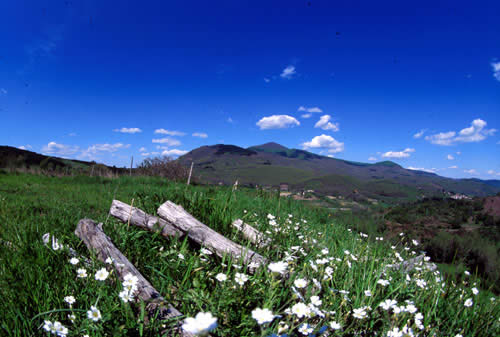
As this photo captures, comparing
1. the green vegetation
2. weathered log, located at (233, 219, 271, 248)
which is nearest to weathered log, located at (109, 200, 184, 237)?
weathered log, located at (233, 219, 271, 248)

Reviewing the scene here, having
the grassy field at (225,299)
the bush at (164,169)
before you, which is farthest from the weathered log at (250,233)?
the bush at (164,169)

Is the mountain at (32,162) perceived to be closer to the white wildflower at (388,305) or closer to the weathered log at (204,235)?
the weathered log at (204,235)

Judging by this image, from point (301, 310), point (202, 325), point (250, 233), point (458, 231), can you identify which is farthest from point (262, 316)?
point (458, 231)

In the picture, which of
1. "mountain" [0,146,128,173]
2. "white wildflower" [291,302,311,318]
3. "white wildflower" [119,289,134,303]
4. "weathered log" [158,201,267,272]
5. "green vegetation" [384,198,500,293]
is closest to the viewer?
"white wildflower" [291,302,311,318]

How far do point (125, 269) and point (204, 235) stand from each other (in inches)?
41.1

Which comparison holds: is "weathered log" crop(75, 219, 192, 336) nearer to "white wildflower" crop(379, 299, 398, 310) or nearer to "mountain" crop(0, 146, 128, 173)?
"white wildflower" crop(379, 299, 398, 310)

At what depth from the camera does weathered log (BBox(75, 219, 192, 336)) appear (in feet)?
5.91

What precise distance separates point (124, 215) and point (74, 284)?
5.41 ft

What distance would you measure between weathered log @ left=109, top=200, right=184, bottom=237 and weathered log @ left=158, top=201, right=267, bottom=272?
82 millimetres

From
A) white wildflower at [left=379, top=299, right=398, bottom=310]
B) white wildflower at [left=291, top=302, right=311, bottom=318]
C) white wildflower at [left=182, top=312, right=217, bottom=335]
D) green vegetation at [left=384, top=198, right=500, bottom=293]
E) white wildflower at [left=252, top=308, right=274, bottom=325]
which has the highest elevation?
white wildflower at [left=182, top=312, right=217, bottom=335]

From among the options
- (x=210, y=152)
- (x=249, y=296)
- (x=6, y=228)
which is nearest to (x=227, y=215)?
(x=249, y=296)

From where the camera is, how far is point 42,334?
1.82 meters

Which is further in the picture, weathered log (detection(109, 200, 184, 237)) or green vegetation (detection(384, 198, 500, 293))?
green vegetation (detection(384, 198, 500, 293))

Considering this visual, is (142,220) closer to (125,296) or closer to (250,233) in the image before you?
(250,233)
